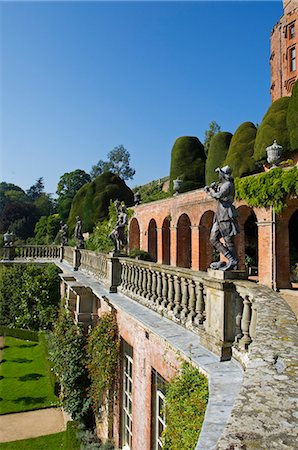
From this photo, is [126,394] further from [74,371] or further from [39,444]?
[39,444]

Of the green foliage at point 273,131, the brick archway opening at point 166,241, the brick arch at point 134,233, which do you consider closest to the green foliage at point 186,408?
the green foliage at point 273,131

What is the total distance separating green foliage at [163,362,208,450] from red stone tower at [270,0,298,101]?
1111 inches

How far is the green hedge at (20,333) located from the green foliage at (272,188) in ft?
41.8

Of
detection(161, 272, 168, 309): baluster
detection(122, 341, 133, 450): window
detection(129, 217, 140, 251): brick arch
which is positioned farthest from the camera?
detection(129, 217, 140, 251): brick arch

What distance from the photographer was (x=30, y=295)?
19.2 meters

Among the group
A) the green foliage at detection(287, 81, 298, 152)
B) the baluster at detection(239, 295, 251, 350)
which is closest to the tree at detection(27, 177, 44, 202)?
the green foliage at detection(287, 81, 298, 152)

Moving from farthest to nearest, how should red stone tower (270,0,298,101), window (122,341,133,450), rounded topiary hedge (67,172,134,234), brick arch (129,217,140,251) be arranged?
rounded topiary hedge (67,172,134,234), brick arch (129,217,140,251), red stone tower (270,0,298,101), window (122,341,133,450)

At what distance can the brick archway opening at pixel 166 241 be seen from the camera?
23672mm

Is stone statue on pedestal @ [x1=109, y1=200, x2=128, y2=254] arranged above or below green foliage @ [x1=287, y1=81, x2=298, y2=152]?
below

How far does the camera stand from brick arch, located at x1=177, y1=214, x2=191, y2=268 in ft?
71.1

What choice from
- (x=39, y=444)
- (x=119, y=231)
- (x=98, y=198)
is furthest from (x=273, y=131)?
(x=98, y=198)

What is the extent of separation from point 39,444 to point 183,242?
48.1 feet

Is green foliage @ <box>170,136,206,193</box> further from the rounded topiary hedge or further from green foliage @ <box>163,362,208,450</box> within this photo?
green foliage @ <box>163,362,208,450</box>

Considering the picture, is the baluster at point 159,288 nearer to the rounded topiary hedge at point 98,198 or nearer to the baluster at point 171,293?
the baluster at point 171,293
